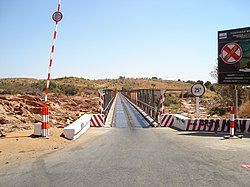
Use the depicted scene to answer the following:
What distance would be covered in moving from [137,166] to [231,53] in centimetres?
971

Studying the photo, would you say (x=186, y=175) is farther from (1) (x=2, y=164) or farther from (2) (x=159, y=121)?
(2) (x=159, y=121)

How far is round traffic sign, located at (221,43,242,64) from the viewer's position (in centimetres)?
1591

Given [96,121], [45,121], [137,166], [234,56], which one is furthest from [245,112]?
[137,166]

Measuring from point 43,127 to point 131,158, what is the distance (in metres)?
Result: 4.34

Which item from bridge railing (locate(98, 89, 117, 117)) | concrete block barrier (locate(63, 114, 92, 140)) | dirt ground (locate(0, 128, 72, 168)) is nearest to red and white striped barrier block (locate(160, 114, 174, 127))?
bridge railing (locate(98, 89, 117, 117))

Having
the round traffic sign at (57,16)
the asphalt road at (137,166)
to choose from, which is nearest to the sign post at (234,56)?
the asphalt road at (137,166)

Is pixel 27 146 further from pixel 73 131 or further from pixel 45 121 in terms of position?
pixel 73 131

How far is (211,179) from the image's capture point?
6.86m

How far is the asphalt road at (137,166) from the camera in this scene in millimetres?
6719

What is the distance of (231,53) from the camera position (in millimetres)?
16031

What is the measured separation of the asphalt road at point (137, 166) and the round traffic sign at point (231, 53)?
558cm

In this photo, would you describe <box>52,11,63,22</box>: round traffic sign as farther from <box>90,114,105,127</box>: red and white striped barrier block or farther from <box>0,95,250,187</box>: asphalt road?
<box>90,114,105,127</box>: red and white striped barrier block

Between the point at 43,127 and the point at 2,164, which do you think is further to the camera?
the point at 43,127

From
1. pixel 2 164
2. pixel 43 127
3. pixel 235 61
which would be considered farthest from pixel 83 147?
pixel 235 61
